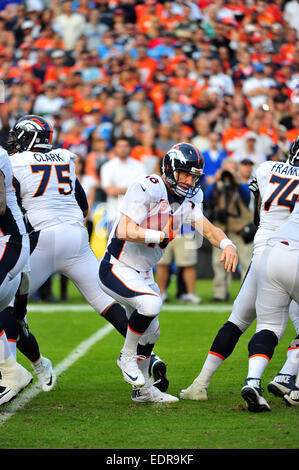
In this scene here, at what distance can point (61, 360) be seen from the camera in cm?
730

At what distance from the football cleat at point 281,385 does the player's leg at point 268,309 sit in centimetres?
44

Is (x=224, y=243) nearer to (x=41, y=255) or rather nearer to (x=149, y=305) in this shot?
(x=149, y=305)

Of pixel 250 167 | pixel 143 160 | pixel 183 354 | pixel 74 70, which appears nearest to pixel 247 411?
pixel 183 354

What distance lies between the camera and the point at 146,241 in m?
5.18

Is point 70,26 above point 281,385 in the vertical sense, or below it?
below

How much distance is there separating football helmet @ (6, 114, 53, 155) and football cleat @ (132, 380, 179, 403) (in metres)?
2.03

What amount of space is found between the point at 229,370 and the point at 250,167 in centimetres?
520

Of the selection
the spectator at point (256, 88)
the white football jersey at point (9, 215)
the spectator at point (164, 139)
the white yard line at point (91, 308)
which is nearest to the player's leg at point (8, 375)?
the white football jersey at point (9, 215)

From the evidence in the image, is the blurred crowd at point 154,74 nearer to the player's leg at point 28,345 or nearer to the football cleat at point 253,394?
the player's leg at point 28,345

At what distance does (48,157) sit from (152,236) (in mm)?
1393

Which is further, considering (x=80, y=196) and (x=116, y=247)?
(x=80, y=196)

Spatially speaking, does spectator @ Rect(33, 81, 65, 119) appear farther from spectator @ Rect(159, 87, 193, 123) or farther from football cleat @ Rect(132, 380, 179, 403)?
football cleat @ Rect(132, 380, 179, 403)

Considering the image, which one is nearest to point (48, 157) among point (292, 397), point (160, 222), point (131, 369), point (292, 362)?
point (160, 222)
